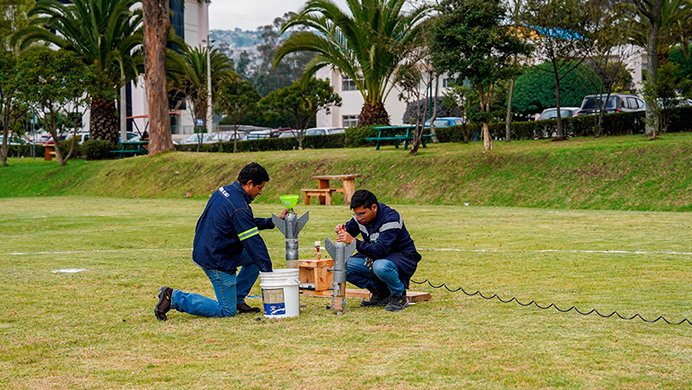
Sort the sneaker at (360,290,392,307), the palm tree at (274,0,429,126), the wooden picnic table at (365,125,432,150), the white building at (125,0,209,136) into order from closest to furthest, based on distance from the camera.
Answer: the sneaker at (360,290,392,307) < the wooden picnic table at (365,125,432,150) < the palm tree at (274,0,429,126) < the white building at (125,0,209,136)

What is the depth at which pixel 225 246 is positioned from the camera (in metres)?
7.39

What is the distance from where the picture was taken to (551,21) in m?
28.3

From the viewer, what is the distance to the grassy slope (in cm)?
2184

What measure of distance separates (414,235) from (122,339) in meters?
8.96

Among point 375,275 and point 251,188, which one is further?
point 375,275

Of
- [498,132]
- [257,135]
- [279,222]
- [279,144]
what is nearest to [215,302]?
[279,222]

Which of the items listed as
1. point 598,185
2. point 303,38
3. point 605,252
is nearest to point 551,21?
point 598,185

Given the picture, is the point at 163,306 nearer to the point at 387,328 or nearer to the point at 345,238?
the point at 345,238

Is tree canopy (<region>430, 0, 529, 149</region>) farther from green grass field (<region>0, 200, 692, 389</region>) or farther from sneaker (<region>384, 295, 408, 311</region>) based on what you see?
sneaker (<region>384, 295, 408, 311</region>)

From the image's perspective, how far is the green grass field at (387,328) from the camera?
5258 millimetres

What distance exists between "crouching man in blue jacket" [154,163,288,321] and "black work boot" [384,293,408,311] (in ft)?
3.88

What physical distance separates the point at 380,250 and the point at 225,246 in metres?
1.40

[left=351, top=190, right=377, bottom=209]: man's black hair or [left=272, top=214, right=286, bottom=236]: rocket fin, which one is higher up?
[left=351, top=190, right=377, bottom=209]: man's black hair

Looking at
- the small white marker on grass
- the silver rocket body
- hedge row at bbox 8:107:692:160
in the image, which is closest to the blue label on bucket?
the silver rocket body
